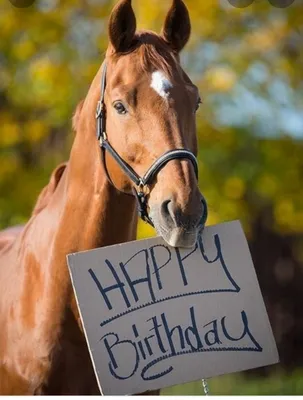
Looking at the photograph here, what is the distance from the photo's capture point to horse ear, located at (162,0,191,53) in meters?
3.08

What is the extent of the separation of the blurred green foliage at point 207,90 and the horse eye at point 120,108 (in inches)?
176

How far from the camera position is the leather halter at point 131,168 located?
2682 mm

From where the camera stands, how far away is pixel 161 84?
2.79m


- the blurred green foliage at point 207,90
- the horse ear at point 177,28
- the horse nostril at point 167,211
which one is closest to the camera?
the horse nostril at point 167,211

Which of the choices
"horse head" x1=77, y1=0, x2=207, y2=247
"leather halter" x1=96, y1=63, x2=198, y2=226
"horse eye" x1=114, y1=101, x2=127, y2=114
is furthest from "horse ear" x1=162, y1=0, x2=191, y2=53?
"horse eye" x1=114, y1=101, x2=127, y2=114

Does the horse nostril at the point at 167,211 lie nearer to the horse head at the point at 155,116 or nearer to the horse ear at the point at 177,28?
the horse head at the point at 155,116

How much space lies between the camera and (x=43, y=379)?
3008 mm

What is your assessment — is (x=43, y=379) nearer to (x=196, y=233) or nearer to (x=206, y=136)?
(x=196, y=233)

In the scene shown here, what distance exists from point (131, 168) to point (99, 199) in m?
0.23

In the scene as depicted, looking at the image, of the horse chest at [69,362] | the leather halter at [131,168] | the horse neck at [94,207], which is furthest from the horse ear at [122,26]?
the horse chest at [69,362]

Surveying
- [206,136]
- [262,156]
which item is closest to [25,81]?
[206,136]

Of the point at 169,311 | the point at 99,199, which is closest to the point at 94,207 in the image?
the point at 99,199

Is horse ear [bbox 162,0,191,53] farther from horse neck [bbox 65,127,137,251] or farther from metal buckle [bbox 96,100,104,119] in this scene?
horse neck [bbox 65,127,137,251]

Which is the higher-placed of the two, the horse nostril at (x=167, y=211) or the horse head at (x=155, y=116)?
the horse head at (x=155, y=116)
